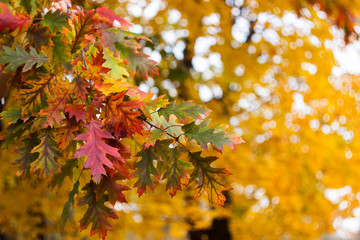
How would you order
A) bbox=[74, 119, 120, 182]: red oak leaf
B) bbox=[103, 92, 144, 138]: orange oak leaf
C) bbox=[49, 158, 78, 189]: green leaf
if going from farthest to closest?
bbox=[49, 158, 78, 189]: green leaf → bbox=[103, 92, 144, 138]: orange oak leaf → bbox=[74, 119, 120, 182]: red oak leaf

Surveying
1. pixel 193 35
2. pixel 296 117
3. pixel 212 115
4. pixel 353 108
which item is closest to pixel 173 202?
pixel 212 115

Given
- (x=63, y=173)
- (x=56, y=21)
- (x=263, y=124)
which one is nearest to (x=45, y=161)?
(x=63, y=173)

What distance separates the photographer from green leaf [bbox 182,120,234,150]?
1331mm

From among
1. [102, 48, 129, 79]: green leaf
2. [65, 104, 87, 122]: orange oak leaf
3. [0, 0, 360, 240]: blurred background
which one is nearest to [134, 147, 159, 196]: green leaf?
[65, 104, 87, 122]: orange oak leaf

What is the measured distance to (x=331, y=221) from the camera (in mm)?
5707

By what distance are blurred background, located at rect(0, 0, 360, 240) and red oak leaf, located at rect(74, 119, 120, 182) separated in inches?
128

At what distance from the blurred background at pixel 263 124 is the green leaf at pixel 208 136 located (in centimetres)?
311

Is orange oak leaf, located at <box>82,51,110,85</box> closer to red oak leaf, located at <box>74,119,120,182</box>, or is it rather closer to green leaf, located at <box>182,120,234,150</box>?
red oak leaf, located at <box>74,119,120,182</box>

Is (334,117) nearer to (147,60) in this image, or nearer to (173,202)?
(173,202)

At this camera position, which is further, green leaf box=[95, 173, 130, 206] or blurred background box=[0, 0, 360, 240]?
blurred background box=[0, 0, 360, 240]

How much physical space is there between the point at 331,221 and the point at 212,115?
2.66 m

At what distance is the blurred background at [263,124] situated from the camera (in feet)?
15.5

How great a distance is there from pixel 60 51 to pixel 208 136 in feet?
2.48

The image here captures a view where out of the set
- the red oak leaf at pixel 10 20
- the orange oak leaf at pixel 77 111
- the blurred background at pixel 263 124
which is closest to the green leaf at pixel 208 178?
the orange oak leaf at pixel 77 111
